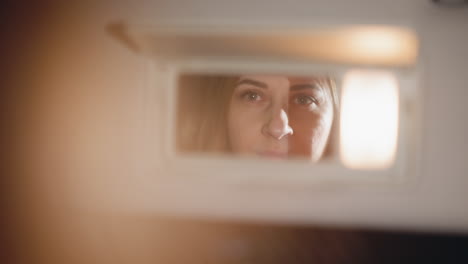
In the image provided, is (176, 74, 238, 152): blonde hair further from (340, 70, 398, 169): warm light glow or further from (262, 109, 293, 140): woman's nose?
(340, 70, 398, 169): warm light glow

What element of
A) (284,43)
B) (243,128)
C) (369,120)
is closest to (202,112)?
(243,128)

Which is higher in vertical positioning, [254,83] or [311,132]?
[254,83]

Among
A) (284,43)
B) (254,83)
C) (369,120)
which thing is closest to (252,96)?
(254,83)

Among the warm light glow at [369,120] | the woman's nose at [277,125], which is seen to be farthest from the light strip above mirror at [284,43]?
the woman's nose at [277,125]

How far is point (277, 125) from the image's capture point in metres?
0.81

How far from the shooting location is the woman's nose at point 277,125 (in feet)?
2.64

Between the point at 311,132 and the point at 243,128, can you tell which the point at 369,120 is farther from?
the point at 243,128

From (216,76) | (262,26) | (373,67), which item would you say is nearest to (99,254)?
(216,76)

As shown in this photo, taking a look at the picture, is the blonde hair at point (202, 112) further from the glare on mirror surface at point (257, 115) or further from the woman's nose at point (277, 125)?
the woman's nose at point (277, 125)

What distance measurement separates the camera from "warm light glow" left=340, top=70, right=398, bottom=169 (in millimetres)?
734

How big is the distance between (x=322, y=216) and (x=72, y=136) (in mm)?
579

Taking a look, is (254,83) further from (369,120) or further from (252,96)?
(369,120)

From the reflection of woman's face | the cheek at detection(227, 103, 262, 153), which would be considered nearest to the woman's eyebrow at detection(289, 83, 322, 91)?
the reflection of woman's face

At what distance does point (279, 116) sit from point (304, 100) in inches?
2.8
